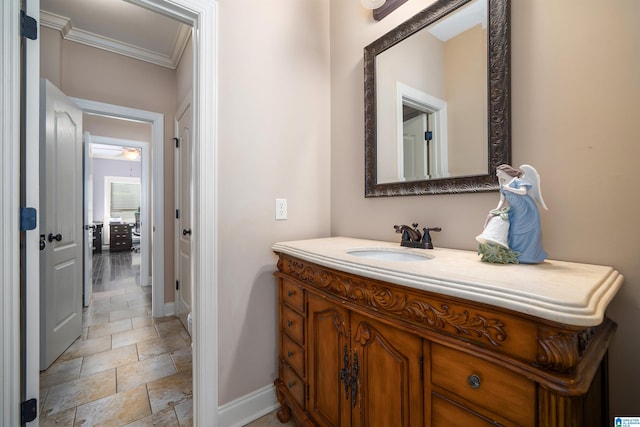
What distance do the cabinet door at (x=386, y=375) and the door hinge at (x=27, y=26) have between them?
1899 mm

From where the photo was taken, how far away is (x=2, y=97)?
1.07m

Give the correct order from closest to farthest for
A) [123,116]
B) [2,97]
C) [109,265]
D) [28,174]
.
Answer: [2,97] < [28,174] < [123,116] < [109,265]

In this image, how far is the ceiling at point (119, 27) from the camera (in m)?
2.34

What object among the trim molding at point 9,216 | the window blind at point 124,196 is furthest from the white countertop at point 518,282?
the window blind at point 124,196

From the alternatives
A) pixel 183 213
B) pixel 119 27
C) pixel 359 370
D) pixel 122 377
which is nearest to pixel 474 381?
pixel 359 370

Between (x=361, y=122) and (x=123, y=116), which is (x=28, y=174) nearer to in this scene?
(x=361, y=122)

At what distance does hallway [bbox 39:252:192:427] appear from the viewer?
154 cm

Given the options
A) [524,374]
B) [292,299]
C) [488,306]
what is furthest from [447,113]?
[292,299]

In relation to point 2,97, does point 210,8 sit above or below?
above

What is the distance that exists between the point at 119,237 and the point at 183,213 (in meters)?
6.65

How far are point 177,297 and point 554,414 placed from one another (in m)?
3.38

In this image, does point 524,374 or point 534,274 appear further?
point 534,274

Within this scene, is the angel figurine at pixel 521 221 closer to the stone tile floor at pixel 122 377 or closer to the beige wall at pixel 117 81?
the stone tile floor at pixel 122 377

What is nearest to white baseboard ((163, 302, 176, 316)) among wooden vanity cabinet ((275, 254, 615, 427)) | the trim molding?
the trim molding
